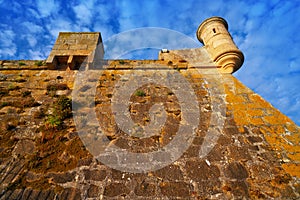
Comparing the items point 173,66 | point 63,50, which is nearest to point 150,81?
point 173,66

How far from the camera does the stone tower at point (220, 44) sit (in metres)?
4.85

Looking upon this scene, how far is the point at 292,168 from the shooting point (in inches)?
107

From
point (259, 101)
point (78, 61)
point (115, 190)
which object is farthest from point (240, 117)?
point (78, 61)

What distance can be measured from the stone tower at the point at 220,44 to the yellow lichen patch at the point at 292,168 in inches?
106

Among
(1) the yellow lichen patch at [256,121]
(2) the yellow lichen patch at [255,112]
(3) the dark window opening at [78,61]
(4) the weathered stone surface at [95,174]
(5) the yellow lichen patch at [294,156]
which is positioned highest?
(3) the dark window opening at [78,61]

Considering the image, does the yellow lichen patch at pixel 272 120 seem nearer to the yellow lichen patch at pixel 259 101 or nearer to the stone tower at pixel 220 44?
the yellow lichen patch at pixel 259 101

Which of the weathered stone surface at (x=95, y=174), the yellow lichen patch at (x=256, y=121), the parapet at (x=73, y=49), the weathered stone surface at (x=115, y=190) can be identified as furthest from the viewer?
the parapet at (x=73, y=49)

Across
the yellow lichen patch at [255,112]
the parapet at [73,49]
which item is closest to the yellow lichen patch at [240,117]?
the yellow lichen patch at [255,112]

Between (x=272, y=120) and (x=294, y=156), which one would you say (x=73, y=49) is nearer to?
(x=272, y=120)

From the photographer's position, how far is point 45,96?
3.93 m

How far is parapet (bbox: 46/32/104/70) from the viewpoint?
4.76m

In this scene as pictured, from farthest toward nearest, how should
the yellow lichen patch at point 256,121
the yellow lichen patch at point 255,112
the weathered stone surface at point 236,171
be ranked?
1. the yellow lichen patch at point 255,112
2. the yellow lichen patch at point 256,121
3. the weathered stone surface at point 236,171

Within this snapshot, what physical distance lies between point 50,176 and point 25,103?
1936mm

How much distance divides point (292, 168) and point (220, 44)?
11.5 ft
